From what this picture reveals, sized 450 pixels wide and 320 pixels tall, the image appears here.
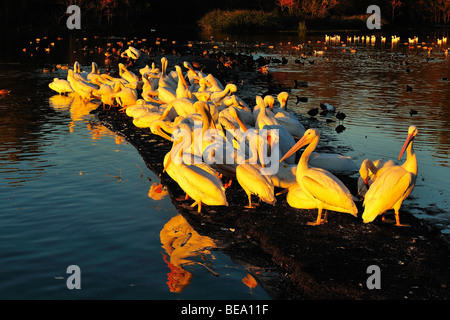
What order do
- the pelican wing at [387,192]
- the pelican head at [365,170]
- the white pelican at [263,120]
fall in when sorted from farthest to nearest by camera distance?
the white pelican at [263,120] → the pelican head at [365,170] → the pelican wing at [387,192]

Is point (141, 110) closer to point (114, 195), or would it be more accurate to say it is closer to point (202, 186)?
point (114, 195)

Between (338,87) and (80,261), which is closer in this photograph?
(80,261)

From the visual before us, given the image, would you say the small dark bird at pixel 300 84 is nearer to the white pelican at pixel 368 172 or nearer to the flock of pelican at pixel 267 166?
the flock of pelican at pixel 267 166

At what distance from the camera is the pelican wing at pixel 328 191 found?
7.23 meters

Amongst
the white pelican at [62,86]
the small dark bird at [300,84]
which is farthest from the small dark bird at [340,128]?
the white pelican at [62,86]

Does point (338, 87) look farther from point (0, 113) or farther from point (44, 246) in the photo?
point (44, 246)

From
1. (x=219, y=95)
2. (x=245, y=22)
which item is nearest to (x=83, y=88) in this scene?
(x=219, y=95)

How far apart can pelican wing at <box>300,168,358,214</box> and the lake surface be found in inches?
51.8

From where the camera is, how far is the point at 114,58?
31.8 meters

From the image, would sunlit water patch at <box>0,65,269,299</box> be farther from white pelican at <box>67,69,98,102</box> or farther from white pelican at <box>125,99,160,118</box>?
white pelican at <box>67,69,98,102</box>

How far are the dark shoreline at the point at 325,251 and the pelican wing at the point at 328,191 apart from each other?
278 millimetres

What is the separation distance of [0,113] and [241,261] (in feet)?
37.8

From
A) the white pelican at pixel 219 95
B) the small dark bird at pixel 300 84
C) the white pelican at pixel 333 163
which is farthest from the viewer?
the small dark bird at pixel 300 84
